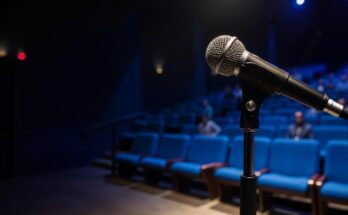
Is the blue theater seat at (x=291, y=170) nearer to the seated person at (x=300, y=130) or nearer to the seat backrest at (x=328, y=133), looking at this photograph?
the seated person at (x=300, y=130)

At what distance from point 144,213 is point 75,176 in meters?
2.14

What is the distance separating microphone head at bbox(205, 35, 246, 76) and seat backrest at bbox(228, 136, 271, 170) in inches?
86.9


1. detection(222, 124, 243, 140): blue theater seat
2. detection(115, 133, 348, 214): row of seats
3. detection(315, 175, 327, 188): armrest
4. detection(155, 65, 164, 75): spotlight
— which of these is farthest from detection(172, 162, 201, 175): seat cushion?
detection(155, 65, 164, 75): spotlight

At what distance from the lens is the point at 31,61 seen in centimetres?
473

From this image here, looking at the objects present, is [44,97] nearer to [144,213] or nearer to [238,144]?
[144,213]

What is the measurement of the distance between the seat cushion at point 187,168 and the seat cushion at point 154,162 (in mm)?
198

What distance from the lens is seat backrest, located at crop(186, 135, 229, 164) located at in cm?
334

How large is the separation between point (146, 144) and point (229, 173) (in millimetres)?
1608

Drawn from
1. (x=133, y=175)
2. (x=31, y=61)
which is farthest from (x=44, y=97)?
(x=133, y=175)

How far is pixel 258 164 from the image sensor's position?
305 centimetres

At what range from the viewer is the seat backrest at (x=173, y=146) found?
12.3ft

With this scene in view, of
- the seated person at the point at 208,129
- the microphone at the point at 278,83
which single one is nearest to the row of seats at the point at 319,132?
the seated person at the point at 208,129

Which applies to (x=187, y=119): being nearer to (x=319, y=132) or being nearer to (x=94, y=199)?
(x=319, y=132)

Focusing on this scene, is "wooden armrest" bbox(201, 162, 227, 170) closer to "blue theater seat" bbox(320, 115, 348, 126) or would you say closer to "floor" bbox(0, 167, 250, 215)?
"floor" bbox(0, 167, 250, 215)
